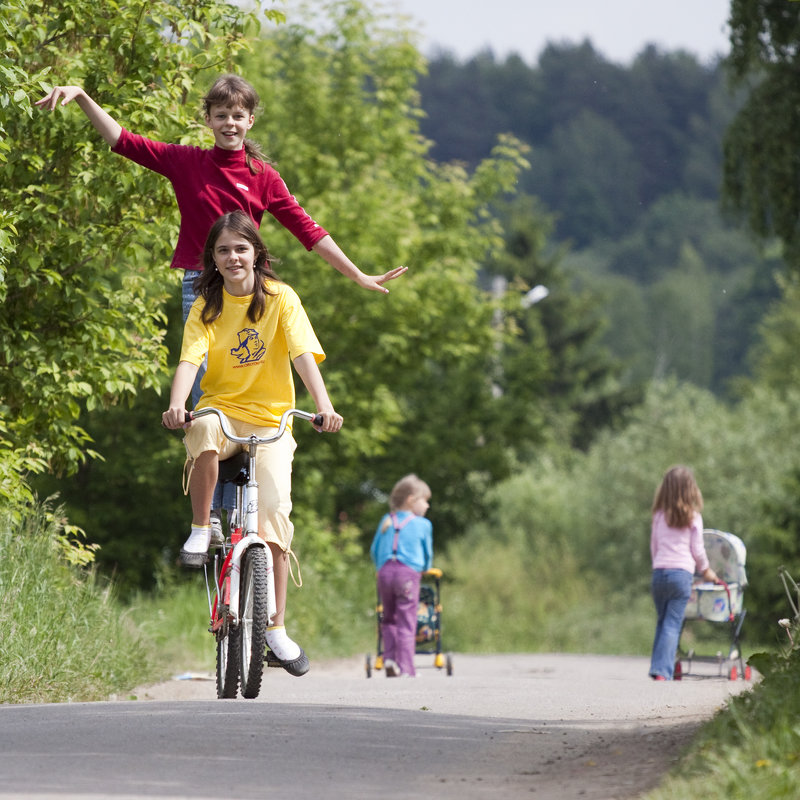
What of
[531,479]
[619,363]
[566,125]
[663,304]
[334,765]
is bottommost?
[334,765]

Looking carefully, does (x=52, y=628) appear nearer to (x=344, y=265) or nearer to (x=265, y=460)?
(x=265, y=460)

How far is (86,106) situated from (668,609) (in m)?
7.15

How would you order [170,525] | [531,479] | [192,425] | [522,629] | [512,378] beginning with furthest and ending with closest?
[531,479], [522,629], [512,378], [170,525], [192,425]

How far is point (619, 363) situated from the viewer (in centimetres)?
6562

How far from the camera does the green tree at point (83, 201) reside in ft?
30.2

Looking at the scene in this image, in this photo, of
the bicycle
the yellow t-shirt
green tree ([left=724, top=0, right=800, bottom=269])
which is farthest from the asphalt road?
green tree ([left=724, top=0, right=800, bottom=269])

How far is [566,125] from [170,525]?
139 m

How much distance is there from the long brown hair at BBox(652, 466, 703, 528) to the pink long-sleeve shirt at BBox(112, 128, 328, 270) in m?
5.76

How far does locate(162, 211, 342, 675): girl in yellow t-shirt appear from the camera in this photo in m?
6.86

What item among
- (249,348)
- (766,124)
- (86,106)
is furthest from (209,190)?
(766,124)

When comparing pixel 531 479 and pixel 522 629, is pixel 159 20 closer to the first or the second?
pixel 522 629

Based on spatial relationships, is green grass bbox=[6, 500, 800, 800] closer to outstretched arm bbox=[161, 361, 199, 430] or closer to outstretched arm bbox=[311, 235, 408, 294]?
outstretched arm bbox=[161, 361, 199, 430]

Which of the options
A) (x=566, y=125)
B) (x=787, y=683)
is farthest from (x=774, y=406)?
(x=566, y=125)

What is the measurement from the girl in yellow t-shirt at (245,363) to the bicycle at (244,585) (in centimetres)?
9
